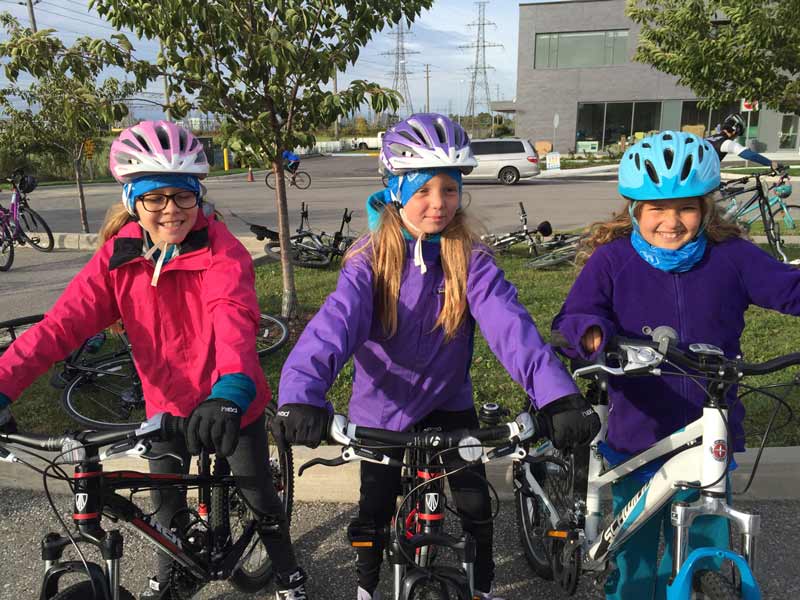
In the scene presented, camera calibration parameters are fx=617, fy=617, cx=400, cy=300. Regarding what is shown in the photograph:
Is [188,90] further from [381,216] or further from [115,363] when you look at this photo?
[381,216]

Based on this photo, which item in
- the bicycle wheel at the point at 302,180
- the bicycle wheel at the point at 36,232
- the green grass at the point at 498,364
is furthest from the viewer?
the bicycle wheel at the point at 302,180

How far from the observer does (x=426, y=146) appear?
2104mm

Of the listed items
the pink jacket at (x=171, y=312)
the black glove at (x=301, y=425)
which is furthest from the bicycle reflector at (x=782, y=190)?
the black glove at (x=301, y=425)

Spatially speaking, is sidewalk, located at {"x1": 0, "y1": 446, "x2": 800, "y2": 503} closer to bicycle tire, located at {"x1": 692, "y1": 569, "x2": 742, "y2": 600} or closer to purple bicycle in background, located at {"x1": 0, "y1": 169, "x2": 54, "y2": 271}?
bicycle tire, located at {"x1": 692, "y1": 569, "x2": 742, "y2": 600}

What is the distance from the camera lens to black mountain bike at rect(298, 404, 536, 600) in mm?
1590

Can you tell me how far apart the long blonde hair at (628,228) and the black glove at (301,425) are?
1.41m

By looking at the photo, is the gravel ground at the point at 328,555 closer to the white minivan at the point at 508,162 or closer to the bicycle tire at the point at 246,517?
the bicycle tire at the point at 246,517

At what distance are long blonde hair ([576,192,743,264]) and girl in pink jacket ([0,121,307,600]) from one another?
54.2 inches

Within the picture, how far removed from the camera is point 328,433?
160cm

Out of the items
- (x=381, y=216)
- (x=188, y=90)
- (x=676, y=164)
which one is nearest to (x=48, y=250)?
(x=188, y=90)

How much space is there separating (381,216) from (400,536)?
3.60ft

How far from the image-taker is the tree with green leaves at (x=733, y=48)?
7121 millimetres

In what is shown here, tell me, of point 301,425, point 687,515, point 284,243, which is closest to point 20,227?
point 284,243

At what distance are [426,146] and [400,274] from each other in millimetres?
446
